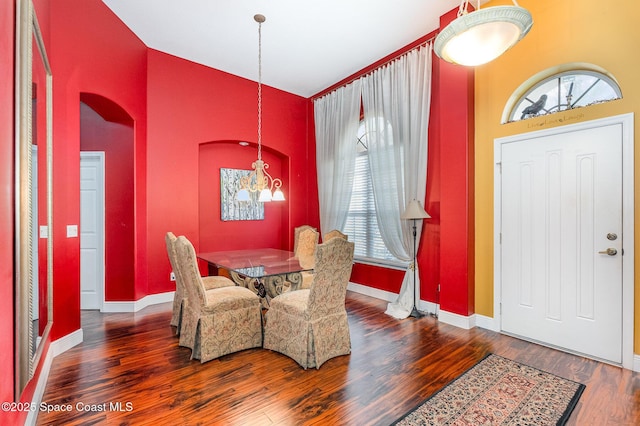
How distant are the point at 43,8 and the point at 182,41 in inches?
65.5

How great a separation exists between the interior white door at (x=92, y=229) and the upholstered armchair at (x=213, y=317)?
1.92 m

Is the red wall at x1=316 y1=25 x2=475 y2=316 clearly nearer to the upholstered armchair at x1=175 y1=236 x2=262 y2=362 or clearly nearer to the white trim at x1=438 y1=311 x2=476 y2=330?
the white trim at x1=438 y1=311 x2=476 y2=330

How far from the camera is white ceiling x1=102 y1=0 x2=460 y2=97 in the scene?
3316 mm

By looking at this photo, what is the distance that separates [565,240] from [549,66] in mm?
1678

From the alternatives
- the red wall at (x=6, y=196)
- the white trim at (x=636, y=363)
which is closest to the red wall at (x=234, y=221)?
the red wall at (x=6, y=196)

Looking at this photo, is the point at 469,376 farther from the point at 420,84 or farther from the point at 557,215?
the point at 420,84

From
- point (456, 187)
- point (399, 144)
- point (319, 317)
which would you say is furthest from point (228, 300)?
point (399, 144)

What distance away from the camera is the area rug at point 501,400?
1876mm

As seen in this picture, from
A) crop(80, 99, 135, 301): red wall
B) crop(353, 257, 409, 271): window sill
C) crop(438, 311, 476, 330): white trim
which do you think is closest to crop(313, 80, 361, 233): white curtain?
crop(353, 257, 409, 271): window sill

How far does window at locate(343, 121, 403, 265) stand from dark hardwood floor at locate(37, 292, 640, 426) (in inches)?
62.7

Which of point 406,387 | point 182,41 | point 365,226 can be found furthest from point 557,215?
point 182,41

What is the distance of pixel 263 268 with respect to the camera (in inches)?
118

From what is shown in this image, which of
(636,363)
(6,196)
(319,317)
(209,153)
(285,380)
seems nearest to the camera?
(6,196)

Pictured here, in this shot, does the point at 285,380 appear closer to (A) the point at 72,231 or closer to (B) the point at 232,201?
(A) the point at 72,231
